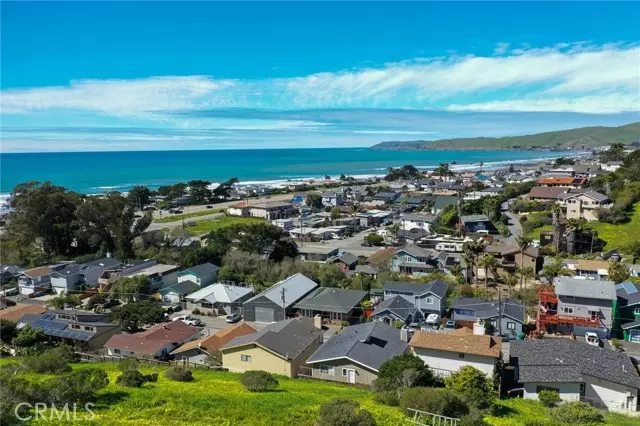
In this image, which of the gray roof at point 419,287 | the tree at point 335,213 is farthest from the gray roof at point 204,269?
the tree at point 335,213

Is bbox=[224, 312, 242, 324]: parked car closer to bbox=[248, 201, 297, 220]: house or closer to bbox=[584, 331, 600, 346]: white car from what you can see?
bbox=[584, 331, 600, 346]: white car

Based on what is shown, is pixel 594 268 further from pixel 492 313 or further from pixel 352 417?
pixel 352 417

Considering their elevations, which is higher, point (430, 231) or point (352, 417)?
point (352, 417)

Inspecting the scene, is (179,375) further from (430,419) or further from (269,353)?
(430,419)

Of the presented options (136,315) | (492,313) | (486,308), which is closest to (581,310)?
(492,313)

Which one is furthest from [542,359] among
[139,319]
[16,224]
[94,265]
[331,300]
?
[16,224]
